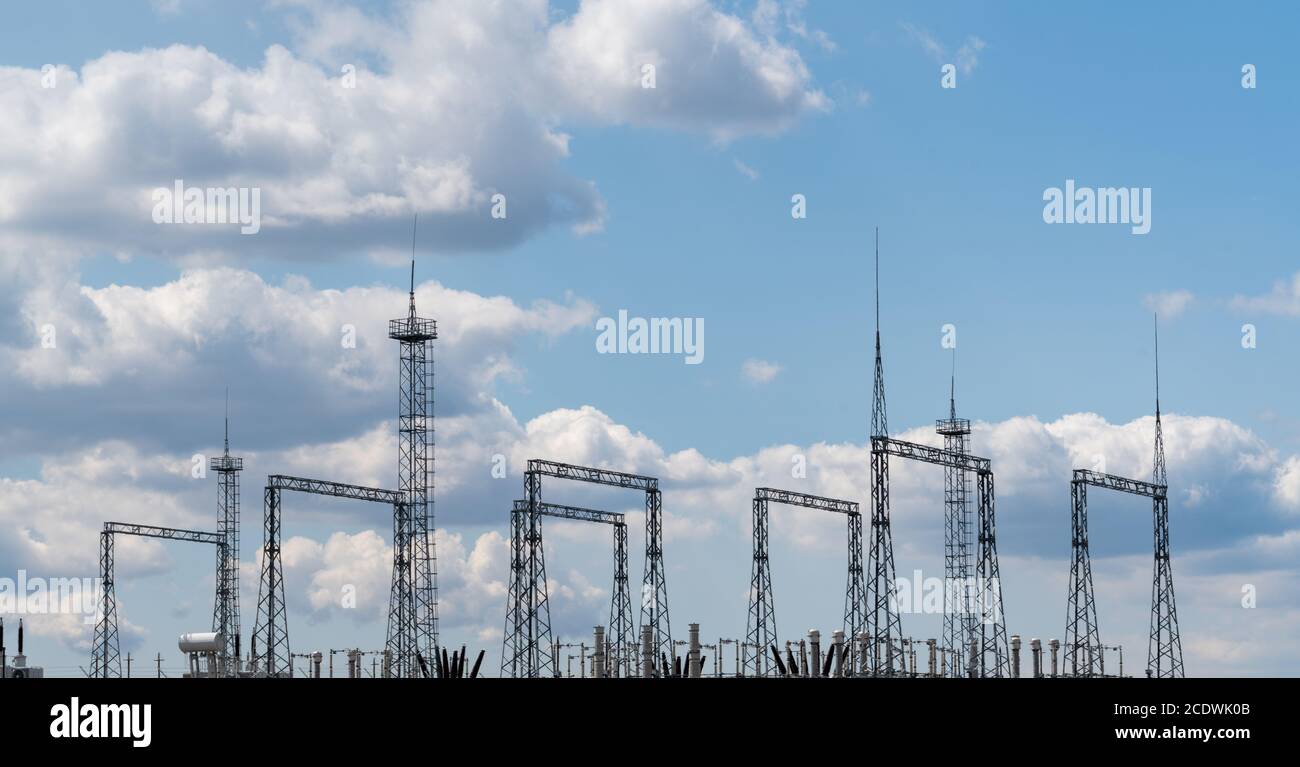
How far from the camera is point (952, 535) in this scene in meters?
131
